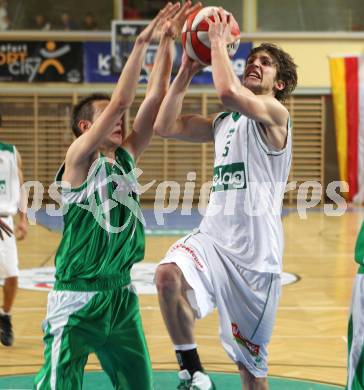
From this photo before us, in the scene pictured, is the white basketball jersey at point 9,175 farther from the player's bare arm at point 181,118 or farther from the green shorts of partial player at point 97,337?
the green shorts of partial player at point 97,337

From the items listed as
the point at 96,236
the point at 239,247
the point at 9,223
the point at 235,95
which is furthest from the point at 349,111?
the point at 96,236

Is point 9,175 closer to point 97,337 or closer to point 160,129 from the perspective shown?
point 160,129

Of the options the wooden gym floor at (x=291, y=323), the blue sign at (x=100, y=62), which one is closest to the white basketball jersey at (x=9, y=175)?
the wooden gym floor at (x=291, y=323)

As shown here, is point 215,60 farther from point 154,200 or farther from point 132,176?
point 154,200

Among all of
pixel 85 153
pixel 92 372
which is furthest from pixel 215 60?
pixel 92 372

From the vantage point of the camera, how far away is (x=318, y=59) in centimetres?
2022

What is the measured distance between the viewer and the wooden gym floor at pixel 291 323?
20.6 ft

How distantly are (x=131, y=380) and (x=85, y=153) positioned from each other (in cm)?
107

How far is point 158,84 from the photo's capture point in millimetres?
4520

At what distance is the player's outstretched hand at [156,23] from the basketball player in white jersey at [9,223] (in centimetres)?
317

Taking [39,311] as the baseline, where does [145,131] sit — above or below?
above

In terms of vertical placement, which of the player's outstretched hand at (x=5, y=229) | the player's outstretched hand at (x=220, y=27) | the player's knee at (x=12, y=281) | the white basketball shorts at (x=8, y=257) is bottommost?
the player's knee at (x=12, y=281)

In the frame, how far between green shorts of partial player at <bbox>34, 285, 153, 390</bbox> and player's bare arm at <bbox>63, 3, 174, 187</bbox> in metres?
0.56

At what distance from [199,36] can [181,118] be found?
731 mm
